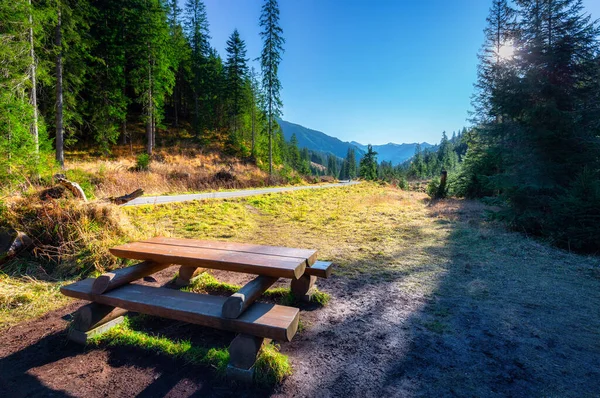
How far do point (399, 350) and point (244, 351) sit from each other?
4.71ft

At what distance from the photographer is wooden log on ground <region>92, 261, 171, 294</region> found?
2.61 meters

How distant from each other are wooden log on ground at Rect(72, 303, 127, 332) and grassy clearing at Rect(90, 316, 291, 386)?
0.13m

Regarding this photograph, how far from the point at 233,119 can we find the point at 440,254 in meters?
36.6

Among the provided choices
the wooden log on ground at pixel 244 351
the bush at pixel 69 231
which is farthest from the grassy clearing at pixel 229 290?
the bush at pixel 69 231

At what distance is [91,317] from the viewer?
8.37ft

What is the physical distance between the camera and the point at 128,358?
239 centimetres

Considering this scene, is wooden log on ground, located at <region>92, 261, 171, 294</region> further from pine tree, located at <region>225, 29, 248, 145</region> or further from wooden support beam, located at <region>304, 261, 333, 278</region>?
pine tree, located at <region>225, 29, 248, 145</region>

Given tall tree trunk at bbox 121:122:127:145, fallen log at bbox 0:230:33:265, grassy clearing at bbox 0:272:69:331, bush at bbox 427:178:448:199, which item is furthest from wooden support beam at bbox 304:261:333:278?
tall tree trunk at bbox 121:122:127:145

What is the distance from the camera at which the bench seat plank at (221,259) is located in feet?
7.95

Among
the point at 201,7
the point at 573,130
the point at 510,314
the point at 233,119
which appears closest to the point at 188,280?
the point at 510,314

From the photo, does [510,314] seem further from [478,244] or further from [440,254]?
[478,244]

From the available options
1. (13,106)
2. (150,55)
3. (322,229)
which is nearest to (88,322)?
(322,229)

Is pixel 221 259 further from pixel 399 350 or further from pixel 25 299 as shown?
pixel 25 299

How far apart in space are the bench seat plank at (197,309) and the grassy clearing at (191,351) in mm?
287
